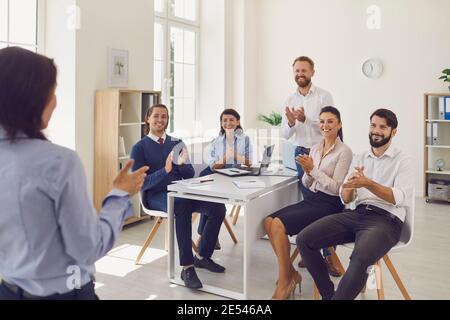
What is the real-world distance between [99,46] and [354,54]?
3945 mm

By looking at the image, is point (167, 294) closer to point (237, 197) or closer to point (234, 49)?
point (237, 197)

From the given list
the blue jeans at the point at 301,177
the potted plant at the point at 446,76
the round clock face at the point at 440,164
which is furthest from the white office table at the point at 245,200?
the round clock face at the point at 440,164

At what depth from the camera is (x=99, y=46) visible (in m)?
5.00

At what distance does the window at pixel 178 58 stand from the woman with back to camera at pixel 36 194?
5.35m

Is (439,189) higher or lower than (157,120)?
lower

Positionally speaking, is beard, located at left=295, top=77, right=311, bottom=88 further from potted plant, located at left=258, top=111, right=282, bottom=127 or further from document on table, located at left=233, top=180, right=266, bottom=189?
potted plant, located at left=258, top=111, right=282, bottom=127

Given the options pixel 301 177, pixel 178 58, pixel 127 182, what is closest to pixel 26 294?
pixel 127 182

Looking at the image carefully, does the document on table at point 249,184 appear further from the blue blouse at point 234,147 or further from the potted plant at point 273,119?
the potted plant at point 273,119

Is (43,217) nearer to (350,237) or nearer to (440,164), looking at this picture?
(350,237)

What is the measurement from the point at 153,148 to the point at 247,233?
123 centimetres

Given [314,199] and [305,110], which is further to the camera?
[305,110]

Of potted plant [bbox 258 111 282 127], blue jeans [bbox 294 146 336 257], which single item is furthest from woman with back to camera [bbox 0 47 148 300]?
potted plant [bbox 258 111 282 127]

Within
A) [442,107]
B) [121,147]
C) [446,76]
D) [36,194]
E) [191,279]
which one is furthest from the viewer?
[442,107]

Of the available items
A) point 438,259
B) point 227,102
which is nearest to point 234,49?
point 227,102
